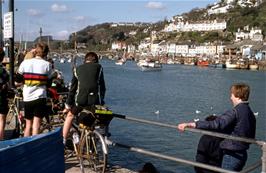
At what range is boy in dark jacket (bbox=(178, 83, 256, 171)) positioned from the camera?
5156mm

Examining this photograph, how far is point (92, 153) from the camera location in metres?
6.54

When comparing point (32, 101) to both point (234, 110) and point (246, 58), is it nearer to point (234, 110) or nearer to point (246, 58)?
point (234, 110)

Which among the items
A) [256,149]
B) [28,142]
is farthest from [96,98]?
[256,149]

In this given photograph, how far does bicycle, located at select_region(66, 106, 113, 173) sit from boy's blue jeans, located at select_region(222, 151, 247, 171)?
163 cm

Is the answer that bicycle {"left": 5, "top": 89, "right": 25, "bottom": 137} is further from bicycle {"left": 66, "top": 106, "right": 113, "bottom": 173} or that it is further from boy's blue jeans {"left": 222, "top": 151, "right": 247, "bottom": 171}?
boy's blue jeans {"left": 222, "top": 151, "right": 247, "bottom": 171}

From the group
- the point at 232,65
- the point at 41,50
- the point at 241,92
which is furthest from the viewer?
the point at 232,65

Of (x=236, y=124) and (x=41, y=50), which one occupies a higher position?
(x=41, y=50)

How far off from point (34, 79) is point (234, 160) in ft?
10.2

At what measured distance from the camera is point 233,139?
4879mm

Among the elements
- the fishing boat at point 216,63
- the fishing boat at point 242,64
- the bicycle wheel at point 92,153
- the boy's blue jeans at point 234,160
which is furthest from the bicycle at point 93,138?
the fishing boat at point 216,63

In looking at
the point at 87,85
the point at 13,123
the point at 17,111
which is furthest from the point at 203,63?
the point at 87,85

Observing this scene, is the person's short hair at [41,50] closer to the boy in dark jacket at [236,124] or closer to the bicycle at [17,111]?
the bicycle at [17,111]

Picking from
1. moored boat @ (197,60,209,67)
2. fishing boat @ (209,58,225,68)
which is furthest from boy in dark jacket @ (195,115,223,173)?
moored boat @ (197,60,209,67)

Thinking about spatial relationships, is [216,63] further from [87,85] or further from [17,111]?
[87,85]
